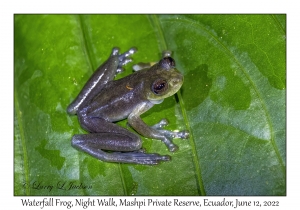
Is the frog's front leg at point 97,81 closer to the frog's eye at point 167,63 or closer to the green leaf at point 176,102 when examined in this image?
the green leaf at point 176,102

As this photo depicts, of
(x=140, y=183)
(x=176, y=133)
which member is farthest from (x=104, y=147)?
(x=176, y=133)

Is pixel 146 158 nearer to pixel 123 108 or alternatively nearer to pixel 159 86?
pixel 123 108

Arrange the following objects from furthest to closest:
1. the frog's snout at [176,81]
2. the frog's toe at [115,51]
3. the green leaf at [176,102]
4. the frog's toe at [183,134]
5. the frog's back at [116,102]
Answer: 1. the frog's toe at [115,51]
2. the frog's back at [116,102]
3. the frog's snout at [176,81]
4. the frog's toe at [183,134]
5. the green leaf at [176,102]
